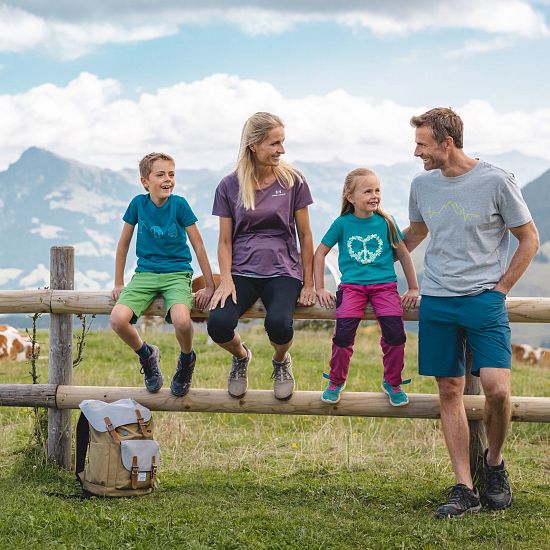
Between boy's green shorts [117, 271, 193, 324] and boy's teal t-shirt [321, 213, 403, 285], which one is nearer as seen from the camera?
boy's teal t-shirt [321, 213, 403, 285]

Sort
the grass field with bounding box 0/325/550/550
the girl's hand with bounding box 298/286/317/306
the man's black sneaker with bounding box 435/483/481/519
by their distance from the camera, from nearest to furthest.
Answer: the grass field with bounding box 0/325/550/550 < the man's black sneaker with bounding box 435/483/481/519 < the girl's hand with bounding box 298/286/317/306

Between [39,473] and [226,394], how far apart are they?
1.55m

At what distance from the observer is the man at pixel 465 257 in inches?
193

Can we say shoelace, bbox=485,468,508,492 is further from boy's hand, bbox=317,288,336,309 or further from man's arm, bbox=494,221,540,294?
boy's hand, bbox=317,288,336,309

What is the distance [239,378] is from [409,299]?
4.30ft

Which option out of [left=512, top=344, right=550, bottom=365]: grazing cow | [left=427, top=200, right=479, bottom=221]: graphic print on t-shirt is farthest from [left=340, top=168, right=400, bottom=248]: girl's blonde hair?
[left=512, top=344, right=550, bottom=365]: grazing cow

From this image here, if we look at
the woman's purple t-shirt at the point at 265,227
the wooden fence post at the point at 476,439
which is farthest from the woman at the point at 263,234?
the wooden fence post at the point at 476,439

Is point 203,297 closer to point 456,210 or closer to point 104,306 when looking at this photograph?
point 104,306

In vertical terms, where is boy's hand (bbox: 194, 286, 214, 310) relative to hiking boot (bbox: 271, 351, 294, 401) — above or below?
above

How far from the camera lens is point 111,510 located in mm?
5133

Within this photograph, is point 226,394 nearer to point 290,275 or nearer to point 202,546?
point 290,275

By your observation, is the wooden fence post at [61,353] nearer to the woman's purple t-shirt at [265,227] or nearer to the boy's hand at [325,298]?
the woman's purple t-shirt at [265,227]

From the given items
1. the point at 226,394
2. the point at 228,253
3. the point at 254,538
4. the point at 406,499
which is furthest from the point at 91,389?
the point at 406,499

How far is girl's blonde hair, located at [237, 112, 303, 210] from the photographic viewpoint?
5336 millimetres
